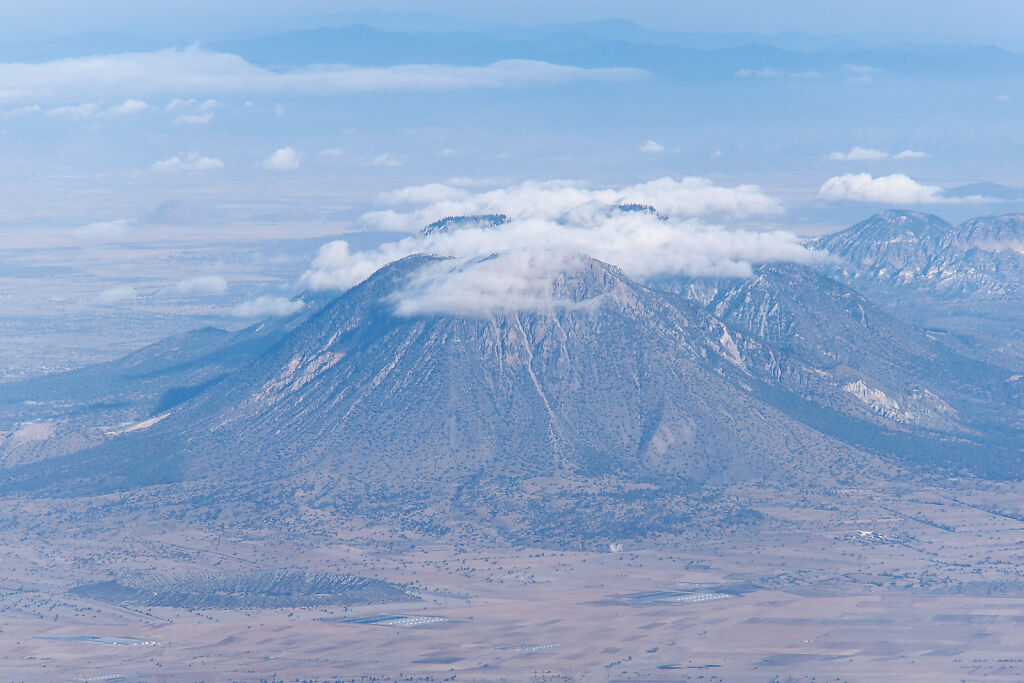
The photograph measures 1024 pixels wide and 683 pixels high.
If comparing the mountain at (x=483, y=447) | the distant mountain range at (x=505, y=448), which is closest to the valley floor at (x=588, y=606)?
the distant mountain range at (x=505, y=448)

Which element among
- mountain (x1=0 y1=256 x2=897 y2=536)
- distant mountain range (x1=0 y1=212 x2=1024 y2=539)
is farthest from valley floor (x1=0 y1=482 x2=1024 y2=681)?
mountain (x1=0 y1=256 x2=897 y2=536)

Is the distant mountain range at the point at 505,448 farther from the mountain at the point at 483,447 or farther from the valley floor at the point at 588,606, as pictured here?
the valley floor at the point at 588,606

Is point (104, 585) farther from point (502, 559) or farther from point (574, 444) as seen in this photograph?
point (574, 444)

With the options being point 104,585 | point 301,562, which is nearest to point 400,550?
point 301,562

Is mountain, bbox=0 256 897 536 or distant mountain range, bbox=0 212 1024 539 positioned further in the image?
mountain, bbox=0 256 897 536

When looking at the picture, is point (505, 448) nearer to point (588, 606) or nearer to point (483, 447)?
point (483, 447)

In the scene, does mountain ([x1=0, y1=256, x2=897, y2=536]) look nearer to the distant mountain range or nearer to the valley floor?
the distant mountain range

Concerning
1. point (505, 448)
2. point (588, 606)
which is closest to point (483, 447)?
point (505, 448)

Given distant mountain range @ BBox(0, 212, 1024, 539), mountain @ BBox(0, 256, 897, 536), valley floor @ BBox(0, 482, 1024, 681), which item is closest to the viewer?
valley floor @ BBox(0, 482, 1024, 681)
